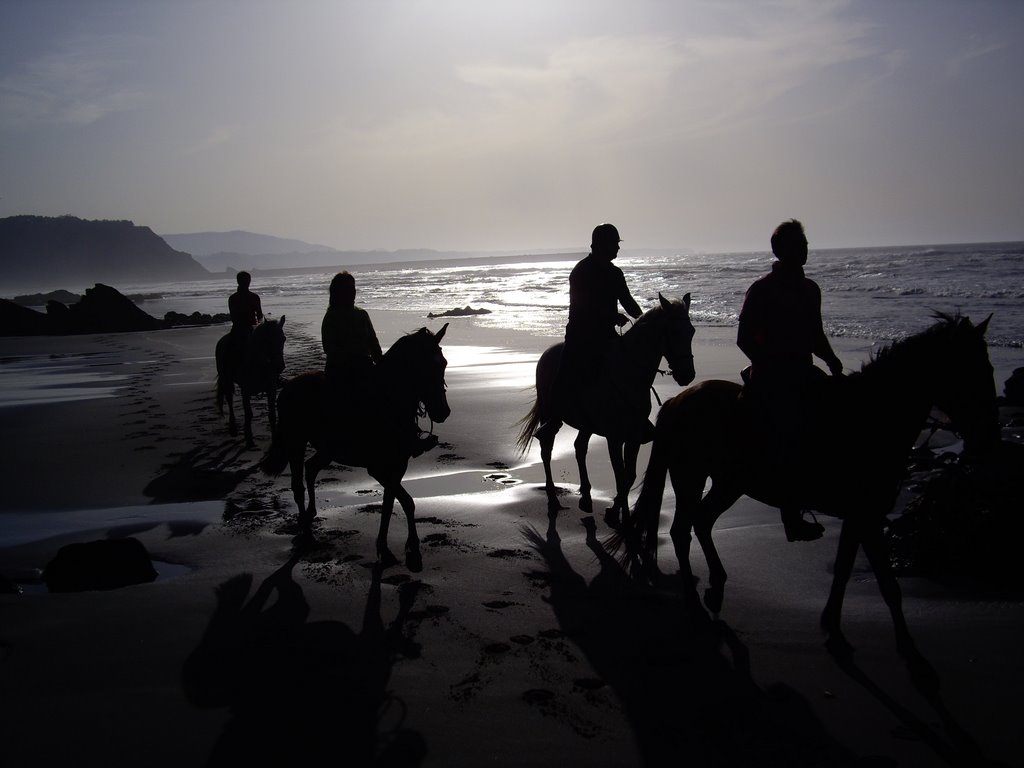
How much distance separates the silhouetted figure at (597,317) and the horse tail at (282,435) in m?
2.62

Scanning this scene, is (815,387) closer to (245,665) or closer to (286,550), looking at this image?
(245,665)

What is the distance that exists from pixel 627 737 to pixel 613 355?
13.1 ft

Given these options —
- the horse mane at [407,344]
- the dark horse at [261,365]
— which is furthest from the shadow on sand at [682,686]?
the dark horse at [261,365]

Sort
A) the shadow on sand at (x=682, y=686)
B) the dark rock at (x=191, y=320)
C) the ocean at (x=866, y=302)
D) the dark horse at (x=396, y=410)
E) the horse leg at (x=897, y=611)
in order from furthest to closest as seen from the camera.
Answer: the dark rock at (x=191, y=320)
the ocean at (x=866, y=302)
the dark horse at (x=396, y=410)
the horse leg at (x=897, y=611)
the shadow on sand at (x=682, y=686)

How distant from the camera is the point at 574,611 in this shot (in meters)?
4.86

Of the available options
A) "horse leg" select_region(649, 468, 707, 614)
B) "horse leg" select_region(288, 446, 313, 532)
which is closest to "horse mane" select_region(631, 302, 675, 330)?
"horse leg" select_region(649, 468, 707, 614)

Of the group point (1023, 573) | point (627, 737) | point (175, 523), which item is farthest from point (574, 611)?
point (175, 523)

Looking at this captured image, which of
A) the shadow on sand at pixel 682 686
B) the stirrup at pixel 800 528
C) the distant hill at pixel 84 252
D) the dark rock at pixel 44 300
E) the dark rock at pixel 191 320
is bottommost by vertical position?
the shadow on sand at pixel 682 686

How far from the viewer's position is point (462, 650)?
4.31m

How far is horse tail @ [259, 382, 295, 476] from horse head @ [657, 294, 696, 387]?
3.33 m

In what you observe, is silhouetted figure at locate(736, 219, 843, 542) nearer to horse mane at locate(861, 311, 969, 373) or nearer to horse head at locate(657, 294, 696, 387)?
horse mane at locate(861, 311, 969, 373)

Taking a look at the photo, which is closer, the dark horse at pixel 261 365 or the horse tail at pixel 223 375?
the dark horse at pixel 261 365

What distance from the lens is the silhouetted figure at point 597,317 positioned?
6809 mm

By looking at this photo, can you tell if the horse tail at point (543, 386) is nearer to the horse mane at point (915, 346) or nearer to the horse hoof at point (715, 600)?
the horse hoof at point (715, 600)
